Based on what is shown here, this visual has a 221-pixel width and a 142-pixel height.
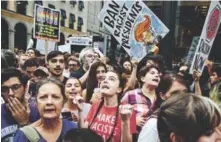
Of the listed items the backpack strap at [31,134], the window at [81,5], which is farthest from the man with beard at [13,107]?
the window at [81,5]

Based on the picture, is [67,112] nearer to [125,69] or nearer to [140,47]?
[140,47]

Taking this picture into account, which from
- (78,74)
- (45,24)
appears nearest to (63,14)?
(45,24)

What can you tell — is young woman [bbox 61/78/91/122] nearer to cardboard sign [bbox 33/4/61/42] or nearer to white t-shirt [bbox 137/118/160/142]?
white t-shirt [bbox 137/118/160/142]

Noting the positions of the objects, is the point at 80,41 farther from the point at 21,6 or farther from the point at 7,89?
the point at 21,6

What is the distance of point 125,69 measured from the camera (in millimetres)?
6633

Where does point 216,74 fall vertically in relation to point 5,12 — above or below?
below

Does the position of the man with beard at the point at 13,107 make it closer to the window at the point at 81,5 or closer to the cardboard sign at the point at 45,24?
the cardboard sign at the point at 45,24

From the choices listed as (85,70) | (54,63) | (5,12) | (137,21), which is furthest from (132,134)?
(5,12)

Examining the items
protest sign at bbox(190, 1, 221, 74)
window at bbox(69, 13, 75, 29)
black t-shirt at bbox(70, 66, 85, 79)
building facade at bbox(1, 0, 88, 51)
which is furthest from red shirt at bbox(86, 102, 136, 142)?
window at bbox(69, 13, 75, 29)

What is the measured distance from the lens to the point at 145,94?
3.70 m

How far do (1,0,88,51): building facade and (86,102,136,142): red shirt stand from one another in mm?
20339

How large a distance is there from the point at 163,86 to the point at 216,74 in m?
2.80

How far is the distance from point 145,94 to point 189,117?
213cm

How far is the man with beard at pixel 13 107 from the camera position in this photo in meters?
2.76
